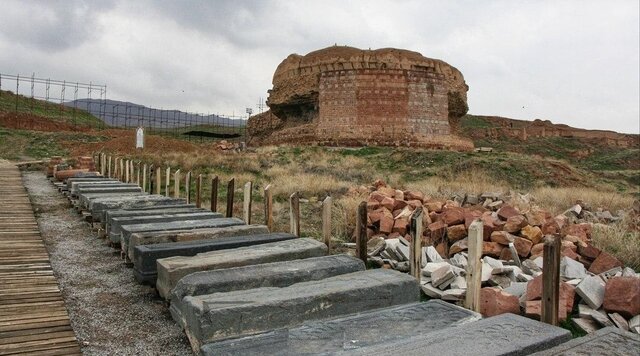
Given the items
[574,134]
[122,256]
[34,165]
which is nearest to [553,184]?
[122,256]

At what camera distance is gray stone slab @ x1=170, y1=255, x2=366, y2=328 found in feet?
13.2

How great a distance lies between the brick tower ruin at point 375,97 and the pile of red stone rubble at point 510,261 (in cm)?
1610

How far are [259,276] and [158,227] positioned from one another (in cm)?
258

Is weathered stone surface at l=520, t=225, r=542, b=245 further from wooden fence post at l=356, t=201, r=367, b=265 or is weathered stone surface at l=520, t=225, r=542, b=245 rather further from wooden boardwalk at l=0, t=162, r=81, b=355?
wooden boardwalk at l=0, t=162, r=81, b=355

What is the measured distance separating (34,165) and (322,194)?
47.5 feet

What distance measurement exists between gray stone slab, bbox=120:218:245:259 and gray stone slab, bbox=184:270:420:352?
86.4 inches

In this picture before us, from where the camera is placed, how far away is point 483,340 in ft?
10.1

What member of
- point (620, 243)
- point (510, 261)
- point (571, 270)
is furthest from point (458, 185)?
point (571, 270)

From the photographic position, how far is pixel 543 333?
320 centimetres

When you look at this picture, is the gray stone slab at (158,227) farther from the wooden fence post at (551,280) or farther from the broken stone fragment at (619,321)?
the broken stone fragment at (619,321)

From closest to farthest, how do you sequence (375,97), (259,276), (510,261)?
(259,276) → (510,261) → (375,97)

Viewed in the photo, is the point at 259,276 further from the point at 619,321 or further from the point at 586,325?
the point at 619,321

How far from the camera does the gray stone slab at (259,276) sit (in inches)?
158

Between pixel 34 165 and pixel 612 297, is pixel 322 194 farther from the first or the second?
pixel 34 165
